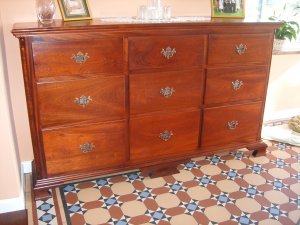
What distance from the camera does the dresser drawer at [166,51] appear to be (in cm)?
187

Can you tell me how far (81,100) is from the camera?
1.86 meters

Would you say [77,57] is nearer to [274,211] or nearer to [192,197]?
[192,197]

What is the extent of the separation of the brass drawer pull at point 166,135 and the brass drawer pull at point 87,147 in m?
0.46

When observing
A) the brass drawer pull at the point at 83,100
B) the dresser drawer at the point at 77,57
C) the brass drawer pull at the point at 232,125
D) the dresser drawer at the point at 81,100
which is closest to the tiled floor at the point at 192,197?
the brass drawer pull at the point at 232,125

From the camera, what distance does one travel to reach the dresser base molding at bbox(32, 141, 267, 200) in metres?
1.98

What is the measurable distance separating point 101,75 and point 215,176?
108cm

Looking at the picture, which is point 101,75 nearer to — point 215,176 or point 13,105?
point 13,105

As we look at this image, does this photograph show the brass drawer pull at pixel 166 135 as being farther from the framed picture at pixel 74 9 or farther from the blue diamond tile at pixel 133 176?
the framed picture at pixel 74 9

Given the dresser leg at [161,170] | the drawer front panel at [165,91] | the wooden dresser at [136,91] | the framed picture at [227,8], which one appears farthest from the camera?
the framed picture at [227,8]

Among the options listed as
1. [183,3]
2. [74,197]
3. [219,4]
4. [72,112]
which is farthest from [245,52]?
[74,197]

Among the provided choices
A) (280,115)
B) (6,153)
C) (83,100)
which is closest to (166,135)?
(83,100)

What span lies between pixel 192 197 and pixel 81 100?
917mm

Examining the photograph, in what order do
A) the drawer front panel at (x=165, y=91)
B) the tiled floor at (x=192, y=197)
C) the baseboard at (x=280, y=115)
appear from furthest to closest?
1. the baseboard at (x=280, y=115)
2. the drawer front panel at (x=165, y=91)
3. the tiled floor at (x=192, y=197)

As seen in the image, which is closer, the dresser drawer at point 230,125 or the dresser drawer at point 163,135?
the dresser drawer at point 163,135
